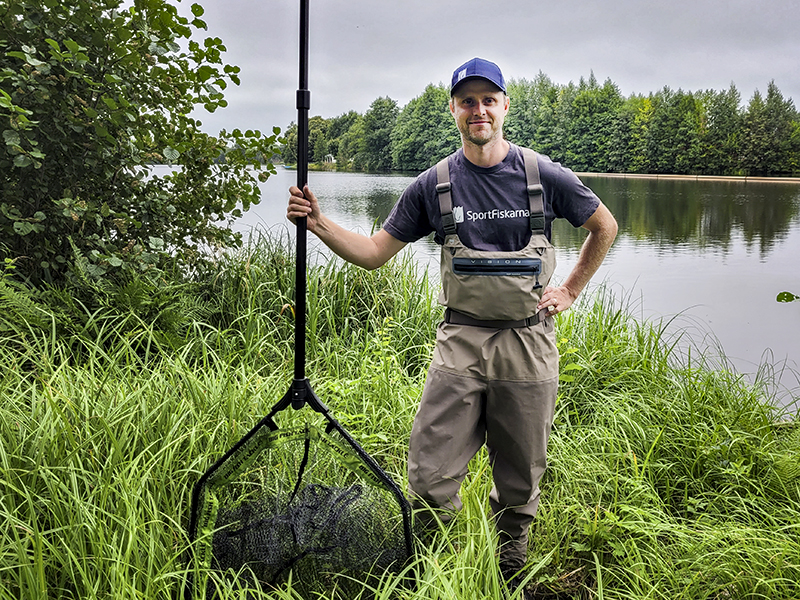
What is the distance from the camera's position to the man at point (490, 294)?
7.20 ft

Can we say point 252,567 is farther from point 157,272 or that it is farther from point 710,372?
point 710,372

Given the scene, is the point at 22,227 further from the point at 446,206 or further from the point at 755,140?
the point at 755,140

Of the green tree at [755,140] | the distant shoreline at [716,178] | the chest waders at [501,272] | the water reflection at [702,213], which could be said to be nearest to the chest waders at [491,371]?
the chest waders at [501,272]

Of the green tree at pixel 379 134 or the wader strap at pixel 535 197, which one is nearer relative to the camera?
the wader strap at pixel 535 197

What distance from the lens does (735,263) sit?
1576 cm

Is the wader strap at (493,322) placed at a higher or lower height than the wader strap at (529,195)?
lower

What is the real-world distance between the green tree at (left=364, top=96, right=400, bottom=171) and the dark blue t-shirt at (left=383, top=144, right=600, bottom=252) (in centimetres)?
1645

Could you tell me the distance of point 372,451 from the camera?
10.1ft

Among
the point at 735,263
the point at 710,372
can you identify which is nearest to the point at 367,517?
the point at 710,372

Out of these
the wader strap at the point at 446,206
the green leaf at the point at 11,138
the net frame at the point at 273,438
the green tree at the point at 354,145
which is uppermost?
the green tree at the point at 354,145

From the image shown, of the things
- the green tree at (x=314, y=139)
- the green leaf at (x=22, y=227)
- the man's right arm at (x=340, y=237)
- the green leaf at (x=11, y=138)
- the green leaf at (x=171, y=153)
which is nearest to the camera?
the man's right arm at (x=340, y=237)

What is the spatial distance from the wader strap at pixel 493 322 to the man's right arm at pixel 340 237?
40cm

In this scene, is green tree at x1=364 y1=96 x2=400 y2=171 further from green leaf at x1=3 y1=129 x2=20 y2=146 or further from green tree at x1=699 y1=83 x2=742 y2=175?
green tree at x1=699 y1=83 x2=742 y2=175

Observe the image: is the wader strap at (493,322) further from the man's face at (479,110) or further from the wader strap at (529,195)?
the man's face at (479,110)
